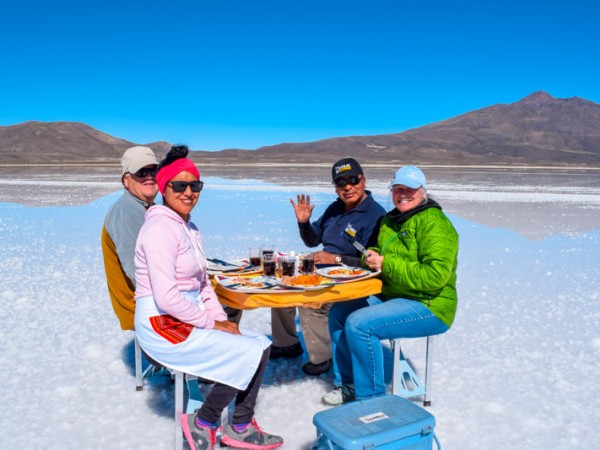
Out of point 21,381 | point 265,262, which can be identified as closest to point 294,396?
point 265,262

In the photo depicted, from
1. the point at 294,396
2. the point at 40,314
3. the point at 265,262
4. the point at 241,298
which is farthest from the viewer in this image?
the point at 40,314

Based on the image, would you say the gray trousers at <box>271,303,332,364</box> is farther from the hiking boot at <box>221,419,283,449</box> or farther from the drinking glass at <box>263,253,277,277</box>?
the hiking boot at <box>221,419,283,449</box>

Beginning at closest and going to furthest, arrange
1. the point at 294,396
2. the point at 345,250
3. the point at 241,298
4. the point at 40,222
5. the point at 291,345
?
1. the point at 241,298
2. the point at 294,396
3. the point at 345,250
4. the point at 291,345
5. the point at 40,222

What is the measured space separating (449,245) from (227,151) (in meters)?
159

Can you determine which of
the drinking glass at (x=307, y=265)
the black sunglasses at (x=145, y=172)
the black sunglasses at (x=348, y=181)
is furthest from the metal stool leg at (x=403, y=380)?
the black sunglasses at (x=145, y=172)

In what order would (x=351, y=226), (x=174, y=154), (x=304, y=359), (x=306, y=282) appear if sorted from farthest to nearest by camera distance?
(x=304, y=359)
(x=351, y=226)
(x=306, y=282)
(x=174, y=154)

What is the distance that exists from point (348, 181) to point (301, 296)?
3.57 feet

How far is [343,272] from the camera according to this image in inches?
125

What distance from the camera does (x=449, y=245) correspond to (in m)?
2.96

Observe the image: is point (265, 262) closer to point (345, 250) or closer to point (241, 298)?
point (241, 298)

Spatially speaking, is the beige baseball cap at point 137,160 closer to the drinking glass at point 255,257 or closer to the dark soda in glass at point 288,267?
the drinking glass at point 255,257

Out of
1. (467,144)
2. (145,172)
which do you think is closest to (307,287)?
(145,172)

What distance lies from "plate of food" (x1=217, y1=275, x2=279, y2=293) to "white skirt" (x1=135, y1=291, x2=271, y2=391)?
0.29 meters

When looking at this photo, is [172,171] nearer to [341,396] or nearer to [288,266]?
[288,266]
